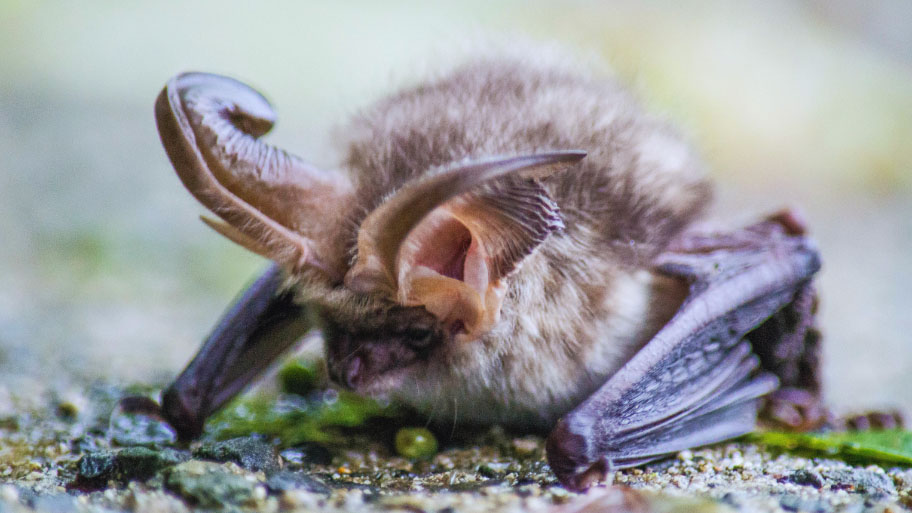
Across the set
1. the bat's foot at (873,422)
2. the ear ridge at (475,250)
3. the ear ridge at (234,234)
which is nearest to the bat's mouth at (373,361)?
the ear ridge at (475,250)

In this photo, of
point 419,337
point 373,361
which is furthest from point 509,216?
point 373,361

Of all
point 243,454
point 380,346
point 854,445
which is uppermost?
point 854,445

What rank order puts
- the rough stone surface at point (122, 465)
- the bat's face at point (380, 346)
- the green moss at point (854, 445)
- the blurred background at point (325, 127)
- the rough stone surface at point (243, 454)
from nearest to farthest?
the rough stone surface at point (122, 465) → the rough stone surface at point (243, 454) → the bat's face at point (380, 346) → the green moss at point (854, 445) → the blurred background at point (325, 127)

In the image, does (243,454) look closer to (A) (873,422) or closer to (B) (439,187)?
(B) (439,187)

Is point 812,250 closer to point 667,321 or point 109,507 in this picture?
point 667,321

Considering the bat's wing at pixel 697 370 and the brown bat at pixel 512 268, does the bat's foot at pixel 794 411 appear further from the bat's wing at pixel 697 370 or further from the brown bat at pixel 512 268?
the bat's wing at pixel 697 370

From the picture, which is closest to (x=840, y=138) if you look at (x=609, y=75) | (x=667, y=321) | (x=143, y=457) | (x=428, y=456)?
(x=609, y=75)
